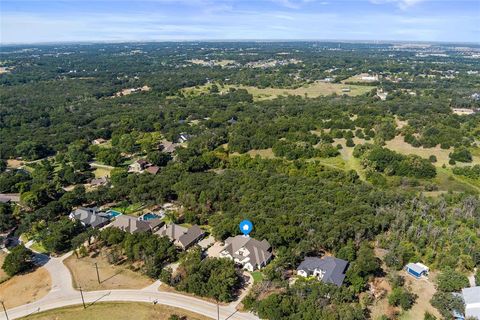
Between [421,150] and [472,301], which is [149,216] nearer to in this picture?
[472,301]

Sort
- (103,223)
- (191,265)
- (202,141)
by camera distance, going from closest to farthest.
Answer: (191,265) → (103,223) → (202,141)

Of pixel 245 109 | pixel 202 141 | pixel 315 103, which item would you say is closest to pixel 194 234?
pixel 202 141

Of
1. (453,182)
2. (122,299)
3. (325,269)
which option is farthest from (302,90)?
(122,299)

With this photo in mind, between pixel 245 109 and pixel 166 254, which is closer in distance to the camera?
pixel 166 254

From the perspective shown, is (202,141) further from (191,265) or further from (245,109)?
(191,265)

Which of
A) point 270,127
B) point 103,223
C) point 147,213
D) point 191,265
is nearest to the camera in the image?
point 191,265

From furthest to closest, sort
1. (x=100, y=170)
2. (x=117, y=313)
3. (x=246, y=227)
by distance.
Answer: (x=100, y=170) < (x=246, y=227) < (x=117, y=313)

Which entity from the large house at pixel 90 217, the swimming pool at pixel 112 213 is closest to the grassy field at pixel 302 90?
the swimming pool at pixel 112 213
